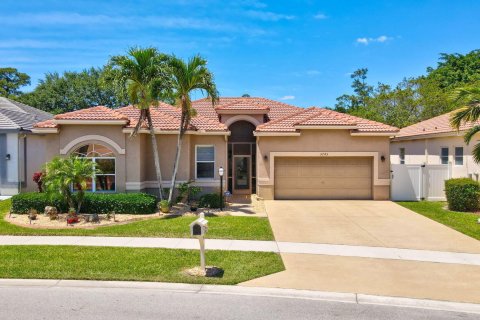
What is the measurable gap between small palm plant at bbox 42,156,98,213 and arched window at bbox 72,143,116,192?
2.45m

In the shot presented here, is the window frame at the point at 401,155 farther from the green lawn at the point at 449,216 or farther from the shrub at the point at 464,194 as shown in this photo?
the shrub at the point at 464,194

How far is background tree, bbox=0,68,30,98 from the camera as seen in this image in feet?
169

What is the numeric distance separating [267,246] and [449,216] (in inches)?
348

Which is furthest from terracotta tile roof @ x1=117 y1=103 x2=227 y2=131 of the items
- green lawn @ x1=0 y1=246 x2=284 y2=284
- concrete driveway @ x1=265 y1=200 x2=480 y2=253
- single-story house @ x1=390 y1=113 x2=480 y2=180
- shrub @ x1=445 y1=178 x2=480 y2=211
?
single-story house @ x1=390 y1=113 x2=480 y2=180

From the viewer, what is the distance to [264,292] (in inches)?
296

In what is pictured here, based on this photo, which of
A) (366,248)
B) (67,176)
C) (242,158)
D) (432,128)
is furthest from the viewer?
(242,158)

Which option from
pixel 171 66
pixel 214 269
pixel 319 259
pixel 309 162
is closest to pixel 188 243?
pixel 214 269

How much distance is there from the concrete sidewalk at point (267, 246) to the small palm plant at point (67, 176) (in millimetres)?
2597

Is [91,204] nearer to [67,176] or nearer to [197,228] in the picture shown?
[67,176]

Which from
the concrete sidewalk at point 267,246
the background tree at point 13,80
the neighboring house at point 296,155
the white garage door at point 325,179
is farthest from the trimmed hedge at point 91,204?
the background tree at point 13,80

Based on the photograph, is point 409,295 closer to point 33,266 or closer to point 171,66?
point 33,266

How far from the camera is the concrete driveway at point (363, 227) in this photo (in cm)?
1145

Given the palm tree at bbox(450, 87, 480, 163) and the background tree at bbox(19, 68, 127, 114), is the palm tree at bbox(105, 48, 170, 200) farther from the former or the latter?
the background tree at bbox(19, 68, 127, 114)

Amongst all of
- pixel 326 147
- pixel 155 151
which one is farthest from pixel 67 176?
pixel 326 147
